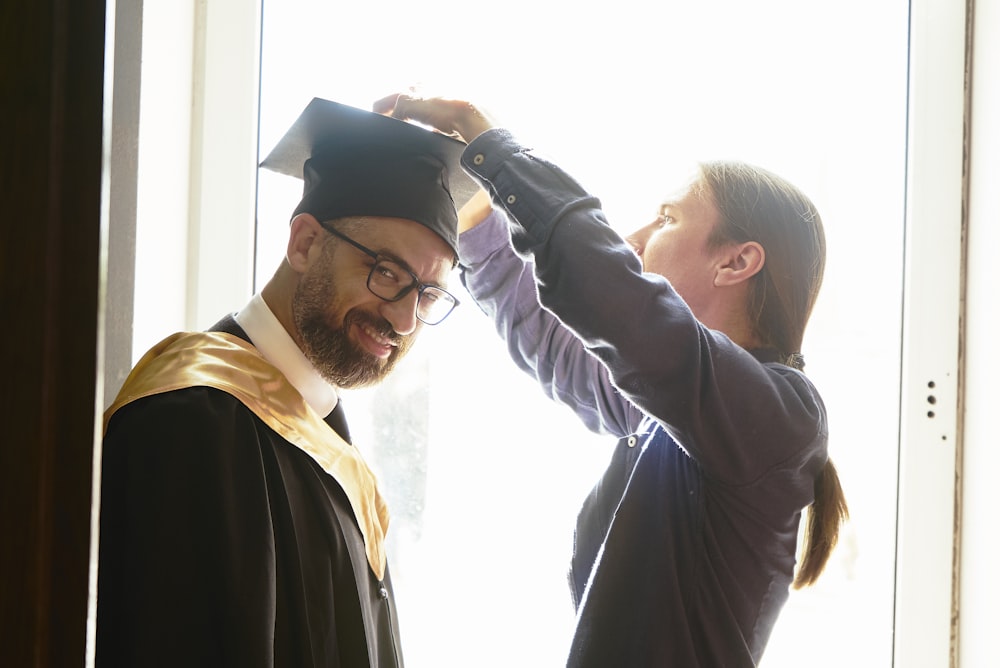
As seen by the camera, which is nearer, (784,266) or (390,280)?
(390,280)

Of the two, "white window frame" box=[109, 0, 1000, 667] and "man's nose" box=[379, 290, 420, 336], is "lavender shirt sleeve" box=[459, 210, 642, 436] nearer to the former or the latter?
"man's nose" box=[379, 290, 420, 336]

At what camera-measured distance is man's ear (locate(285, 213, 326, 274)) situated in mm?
1290

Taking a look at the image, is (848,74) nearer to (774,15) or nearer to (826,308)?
(774,15)

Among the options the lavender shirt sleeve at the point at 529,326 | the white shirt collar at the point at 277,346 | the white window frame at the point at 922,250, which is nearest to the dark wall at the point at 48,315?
the white shirt collar at the point at 277,346

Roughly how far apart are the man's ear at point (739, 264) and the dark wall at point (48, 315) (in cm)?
106

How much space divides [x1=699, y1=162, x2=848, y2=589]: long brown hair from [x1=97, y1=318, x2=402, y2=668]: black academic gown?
822 mm

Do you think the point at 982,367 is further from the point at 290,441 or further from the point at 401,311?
the point at 290,441

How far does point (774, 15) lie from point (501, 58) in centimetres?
62

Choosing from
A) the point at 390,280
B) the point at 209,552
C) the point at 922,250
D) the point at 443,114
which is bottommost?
the point at 209,552

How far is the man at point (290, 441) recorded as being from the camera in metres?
0.97

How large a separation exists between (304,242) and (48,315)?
0.66m

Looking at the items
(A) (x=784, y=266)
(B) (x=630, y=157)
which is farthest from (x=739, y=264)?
(B) (x=630, y=157)

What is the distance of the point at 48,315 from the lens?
0.66 metres

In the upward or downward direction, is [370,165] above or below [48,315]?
Result: above
